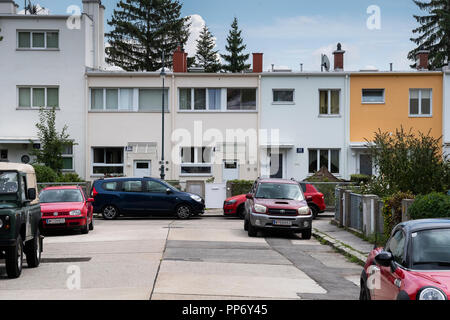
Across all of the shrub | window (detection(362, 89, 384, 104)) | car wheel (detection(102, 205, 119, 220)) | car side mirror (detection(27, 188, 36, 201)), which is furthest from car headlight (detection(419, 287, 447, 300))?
window (detection(362, 89, 384, 104))

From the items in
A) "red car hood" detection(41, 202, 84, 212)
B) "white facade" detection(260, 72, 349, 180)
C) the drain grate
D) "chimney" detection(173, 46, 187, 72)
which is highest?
"chimney" detection(173, 46, 187, 72)

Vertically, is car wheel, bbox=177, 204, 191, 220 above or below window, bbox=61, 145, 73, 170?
below

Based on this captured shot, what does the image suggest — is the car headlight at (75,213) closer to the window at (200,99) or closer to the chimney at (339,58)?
the window at (200,99)

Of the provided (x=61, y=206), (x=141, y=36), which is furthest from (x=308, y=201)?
(x=141, y=36)

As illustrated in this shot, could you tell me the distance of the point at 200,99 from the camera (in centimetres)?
4069

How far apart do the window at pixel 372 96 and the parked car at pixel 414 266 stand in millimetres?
32298

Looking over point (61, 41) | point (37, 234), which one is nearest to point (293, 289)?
point (37, 234)

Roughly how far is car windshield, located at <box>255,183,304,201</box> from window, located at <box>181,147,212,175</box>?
17.0 m

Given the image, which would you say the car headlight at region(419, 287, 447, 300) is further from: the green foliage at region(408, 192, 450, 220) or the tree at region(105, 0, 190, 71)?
the tree at region(105, 0, 190, 71)

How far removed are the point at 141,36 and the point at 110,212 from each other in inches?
1513

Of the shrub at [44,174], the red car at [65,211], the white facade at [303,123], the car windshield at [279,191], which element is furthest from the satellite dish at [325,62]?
the red car at [65,211]

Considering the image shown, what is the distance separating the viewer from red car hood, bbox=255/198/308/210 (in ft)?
70.6

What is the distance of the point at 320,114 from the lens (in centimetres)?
4028

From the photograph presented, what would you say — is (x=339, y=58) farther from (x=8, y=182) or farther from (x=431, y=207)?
(x=8, y=182)
